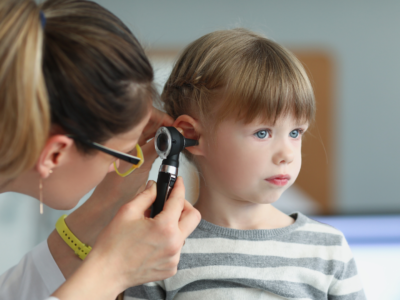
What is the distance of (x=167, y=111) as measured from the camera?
3.84 feet

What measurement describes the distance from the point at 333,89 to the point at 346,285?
1.78 metres

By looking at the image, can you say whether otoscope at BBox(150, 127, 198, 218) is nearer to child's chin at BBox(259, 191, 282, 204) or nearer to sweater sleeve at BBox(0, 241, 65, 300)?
child's chin at BBox(259, 191, 282, 204)

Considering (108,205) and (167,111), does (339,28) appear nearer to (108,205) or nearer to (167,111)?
(167,111)

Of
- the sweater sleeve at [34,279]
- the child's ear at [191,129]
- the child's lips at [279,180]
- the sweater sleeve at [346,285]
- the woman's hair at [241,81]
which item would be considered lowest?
the sweater sleeve at [34,279]

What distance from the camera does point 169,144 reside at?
2.97 ft

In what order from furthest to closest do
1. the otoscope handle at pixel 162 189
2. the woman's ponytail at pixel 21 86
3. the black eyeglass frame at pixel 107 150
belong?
the otoscope handle at pixel 162 189 < the black eyeglass frame at pixel 107 150 < the woman's ponytail at pixel 21 86

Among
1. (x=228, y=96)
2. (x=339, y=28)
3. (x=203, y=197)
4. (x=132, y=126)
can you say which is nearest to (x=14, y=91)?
(x=132, y=126)

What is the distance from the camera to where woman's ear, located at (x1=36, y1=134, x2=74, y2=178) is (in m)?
0.76

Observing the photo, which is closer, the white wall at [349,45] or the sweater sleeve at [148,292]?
the sweater sleeve at [148,292]

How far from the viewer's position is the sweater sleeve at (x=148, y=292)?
3.34 feet

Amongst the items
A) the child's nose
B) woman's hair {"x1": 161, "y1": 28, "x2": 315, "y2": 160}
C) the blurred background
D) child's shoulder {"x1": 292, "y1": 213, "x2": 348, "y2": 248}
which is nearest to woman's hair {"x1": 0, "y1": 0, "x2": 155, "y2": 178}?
woman's hair {"x1": 161, "y1": 28, "x2": 315, "y2": 160}


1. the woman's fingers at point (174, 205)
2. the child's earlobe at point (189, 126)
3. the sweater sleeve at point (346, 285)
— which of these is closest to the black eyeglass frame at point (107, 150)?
the woman's fingers at point (174, 205)

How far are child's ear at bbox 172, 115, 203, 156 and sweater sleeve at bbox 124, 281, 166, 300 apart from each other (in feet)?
1.20

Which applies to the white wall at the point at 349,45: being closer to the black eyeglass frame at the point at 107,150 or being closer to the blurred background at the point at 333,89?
the blurred background at the point at 333,89
